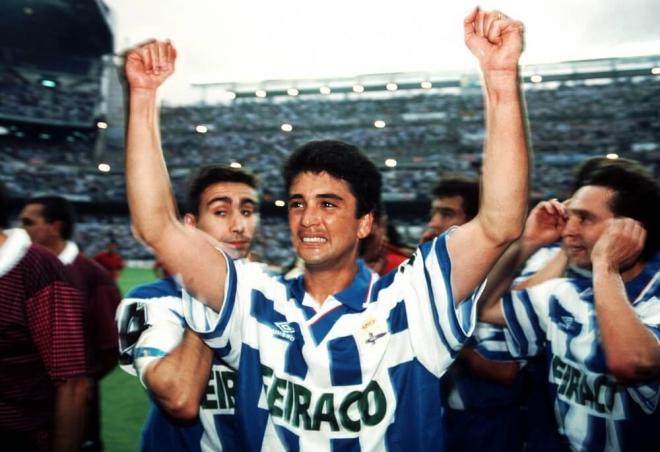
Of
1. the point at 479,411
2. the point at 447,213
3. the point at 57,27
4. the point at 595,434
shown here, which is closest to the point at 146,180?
the point at 595,434

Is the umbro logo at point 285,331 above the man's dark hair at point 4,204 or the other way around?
the other way around

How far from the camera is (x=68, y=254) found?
13.8ft

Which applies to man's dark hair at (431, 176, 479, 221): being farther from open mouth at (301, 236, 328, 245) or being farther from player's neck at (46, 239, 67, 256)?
player's neck at (46, 239, 67, 256)

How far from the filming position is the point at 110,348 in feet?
12.6

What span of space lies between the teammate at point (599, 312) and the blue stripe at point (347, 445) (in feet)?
3.20

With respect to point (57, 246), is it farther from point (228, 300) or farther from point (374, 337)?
point (374, 337)

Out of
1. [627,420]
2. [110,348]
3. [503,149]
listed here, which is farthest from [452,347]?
[110,348]

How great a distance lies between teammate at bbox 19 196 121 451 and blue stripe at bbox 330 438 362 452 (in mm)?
2264

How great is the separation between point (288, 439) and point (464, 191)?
8.22 feet

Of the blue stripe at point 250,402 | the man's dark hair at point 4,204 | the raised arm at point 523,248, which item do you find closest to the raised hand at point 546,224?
the raised arm at point 523,248

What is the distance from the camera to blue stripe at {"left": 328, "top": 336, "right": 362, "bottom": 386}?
1797mm

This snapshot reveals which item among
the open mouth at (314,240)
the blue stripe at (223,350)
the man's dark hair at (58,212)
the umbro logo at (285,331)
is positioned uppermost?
the man's dark hair at (58,212)

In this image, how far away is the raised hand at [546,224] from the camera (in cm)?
245

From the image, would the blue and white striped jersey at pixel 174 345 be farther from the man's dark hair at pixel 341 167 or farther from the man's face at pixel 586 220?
the man's face at pixel 586 220
